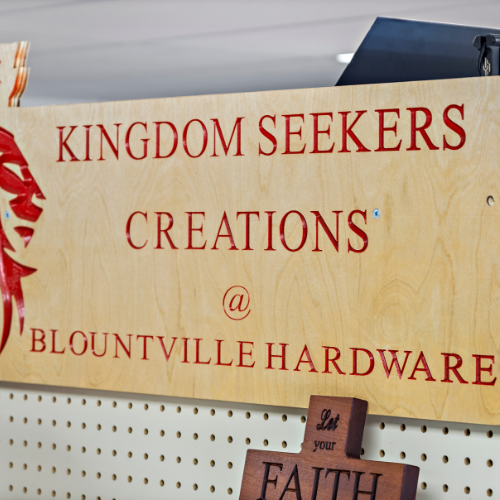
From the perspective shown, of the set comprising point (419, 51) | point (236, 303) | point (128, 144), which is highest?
point (419, 51)

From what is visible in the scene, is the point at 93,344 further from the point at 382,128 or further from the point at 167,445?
the point at 382,128

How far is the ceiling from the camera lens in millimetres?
2539

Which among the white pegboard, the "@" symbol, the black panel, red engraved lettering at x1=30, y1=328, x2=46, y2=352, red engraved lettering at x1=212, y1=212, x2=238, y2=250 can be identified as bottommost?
the white pegboard

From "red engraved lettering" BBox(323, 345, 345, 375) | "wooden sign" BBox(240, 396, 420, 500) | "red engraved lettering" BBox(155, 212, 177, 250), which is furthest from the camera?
"red engraved lettering" BBox(155, 212, 177, 250)

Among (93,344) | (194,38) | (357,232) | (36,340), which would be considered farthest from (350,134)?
(194,38)

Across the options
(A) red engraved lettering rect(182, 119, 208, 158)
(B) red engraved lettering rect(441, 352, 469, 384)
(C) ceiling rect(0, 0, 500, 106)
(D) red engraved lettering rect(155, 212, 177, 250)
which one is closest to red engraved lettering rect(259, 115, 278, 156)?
(A) red engraved lettering rect(182, 119, 208, 158)

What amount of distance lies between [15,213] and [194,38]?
5.89 feet

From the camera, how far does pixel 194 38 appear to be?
2.84 m

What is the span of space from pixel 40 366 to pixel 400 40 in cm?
202

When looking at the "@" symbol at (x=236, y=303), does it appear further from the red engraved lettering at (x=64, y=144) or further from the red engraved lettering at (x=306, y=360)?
the red engraved lettering at (x=64, y=144)

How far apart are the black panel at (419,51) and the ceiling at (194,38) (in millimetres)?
43

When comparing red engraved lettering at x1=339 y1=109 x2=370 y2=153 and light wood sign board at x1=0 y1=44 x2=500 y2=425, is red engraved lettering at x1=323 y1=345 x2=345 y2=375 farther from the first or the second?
red engraved lettering at x1=339 y1=109 x2=370 y2=153

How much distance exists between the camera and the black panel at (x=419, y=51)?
2549mm

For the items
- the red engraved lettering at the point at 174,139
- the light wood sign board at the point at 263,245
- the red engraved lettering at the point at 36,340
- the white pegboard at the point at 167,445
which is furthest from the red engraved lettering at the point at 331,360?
the red engraved lettering at the point at 36,340
